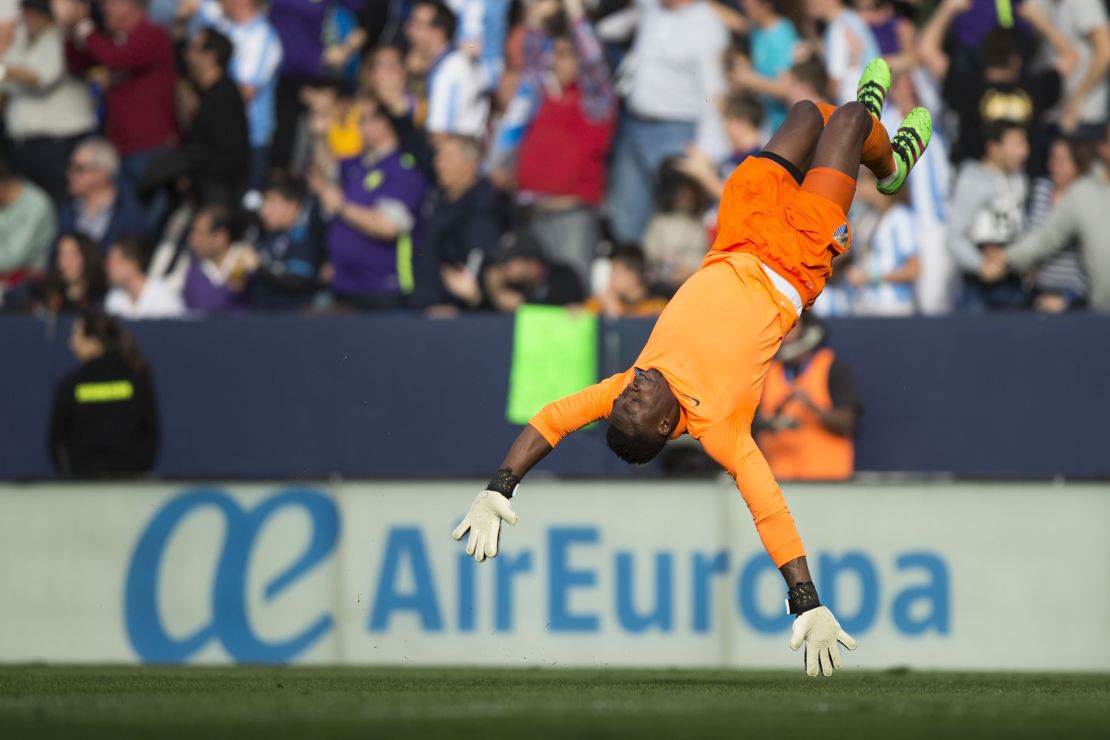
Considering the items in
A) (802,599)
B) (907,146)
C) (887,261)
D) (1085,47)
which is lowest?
(802,599)

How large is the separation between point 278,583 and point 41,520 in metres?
1.68

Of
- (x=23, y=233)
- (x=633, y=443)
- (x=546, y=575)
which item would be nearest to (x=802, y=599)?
(x=633, y=443)

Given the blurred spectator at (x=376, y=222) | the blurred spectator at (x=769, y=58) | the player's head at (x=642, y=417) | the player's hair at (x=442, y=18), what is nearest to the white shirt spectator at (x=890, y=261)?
the blurred spectator at (x=769, y=58)

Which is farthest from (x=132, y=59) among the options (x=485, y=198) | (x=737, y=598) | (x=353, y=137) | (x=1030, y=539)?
(x=1030, y=539)

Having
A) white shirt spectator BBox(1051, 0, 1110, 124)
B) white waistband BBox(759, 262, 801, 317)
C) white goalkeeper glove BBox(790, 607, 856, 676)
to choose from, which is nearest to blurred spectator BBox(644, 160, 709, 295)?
white shirt spectator BBox(1051, 0, 1110, 124)

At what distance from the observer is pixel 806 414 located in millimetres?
13344

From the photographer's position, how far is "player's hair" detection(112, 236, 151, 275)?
1543cm

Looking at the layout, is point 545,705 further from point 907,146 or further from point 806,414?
point 806,414

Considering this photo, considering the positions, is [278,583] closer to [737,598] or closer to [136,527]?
[136,527]

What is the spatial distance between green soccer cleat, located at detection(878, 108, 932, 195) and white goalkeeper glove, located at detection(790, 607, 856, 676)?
2.69 meters

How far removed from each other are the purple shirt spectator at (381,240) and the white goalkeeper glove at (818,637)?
6.85m

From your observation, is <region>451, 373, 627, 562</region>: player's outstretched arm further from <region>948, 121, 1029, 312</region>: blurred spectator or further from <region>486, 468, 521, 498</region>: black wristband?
<region>948, 121, 1029, 312</region>: blurred spectator

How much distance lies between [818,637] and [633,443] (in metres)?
1.25

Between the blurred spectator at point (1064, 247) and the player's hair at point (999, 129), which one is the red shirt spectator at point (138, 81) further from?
the blurred spectator at point (1064, 247)
